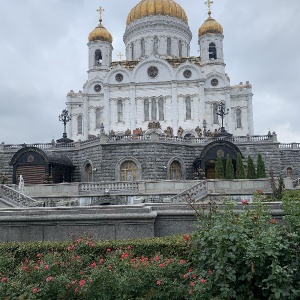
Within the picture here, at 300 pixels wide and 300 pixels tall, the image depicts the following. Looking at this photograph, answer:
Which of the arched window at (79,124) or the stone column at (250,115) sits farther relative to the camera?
the arched window at (79,124)

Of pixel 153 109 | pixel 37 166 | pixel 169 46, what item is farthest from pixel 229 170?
pixel 169 46

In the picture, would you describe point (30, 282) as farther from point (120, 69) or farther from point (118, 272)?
point (120, 69)

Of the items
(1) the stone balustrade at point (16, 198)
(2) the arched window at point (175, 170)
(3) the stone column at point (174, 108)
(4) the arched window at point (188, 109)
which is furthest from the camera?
(4) the arched window at point (188, 109)

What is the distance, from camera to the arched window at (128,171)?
3328 centimetres

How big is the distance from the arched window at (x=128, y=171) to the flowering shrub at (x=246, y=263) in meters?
26.7

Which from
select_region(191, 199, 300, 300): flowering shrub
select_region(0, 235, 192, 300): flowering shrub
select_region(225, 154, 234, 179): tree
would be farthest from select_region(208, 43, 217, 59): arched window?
select_region(191, 199, 300, 300): flowering shrub

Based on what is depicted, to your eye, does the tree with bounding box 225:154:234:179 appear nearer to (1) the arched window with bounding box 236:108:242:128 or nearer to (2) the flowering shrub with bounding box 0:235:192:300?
(2) the flowering shrub with bounding box 0:235:192:300

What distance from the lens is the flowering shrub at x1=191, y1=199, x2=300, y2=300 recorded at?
19.6 feet

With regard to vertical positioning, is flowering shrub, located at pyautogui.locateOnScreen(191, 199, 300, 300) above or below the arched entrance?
below

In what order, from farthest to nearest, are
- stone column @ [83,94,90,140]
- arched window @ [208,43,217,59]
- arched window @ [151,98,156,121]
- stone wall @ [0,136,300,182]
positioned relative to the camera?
arched window @ [208,43,217,59]
stone column @ [83,94,90,140]
arched window @ [151,98,156,121]
stone wall @ [0,136,300,182]

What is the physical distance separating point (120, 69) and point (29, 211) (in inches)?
1667

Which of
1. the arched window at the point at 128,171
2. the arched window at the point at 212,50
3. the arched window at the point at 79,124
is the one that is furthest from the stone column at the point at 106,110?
the arched window at the point at 128,171

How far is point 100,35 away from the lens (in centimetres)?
5706

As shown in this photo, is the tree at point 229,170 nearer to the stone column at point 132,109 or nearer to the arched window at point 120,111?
the stone column at point 132,109
